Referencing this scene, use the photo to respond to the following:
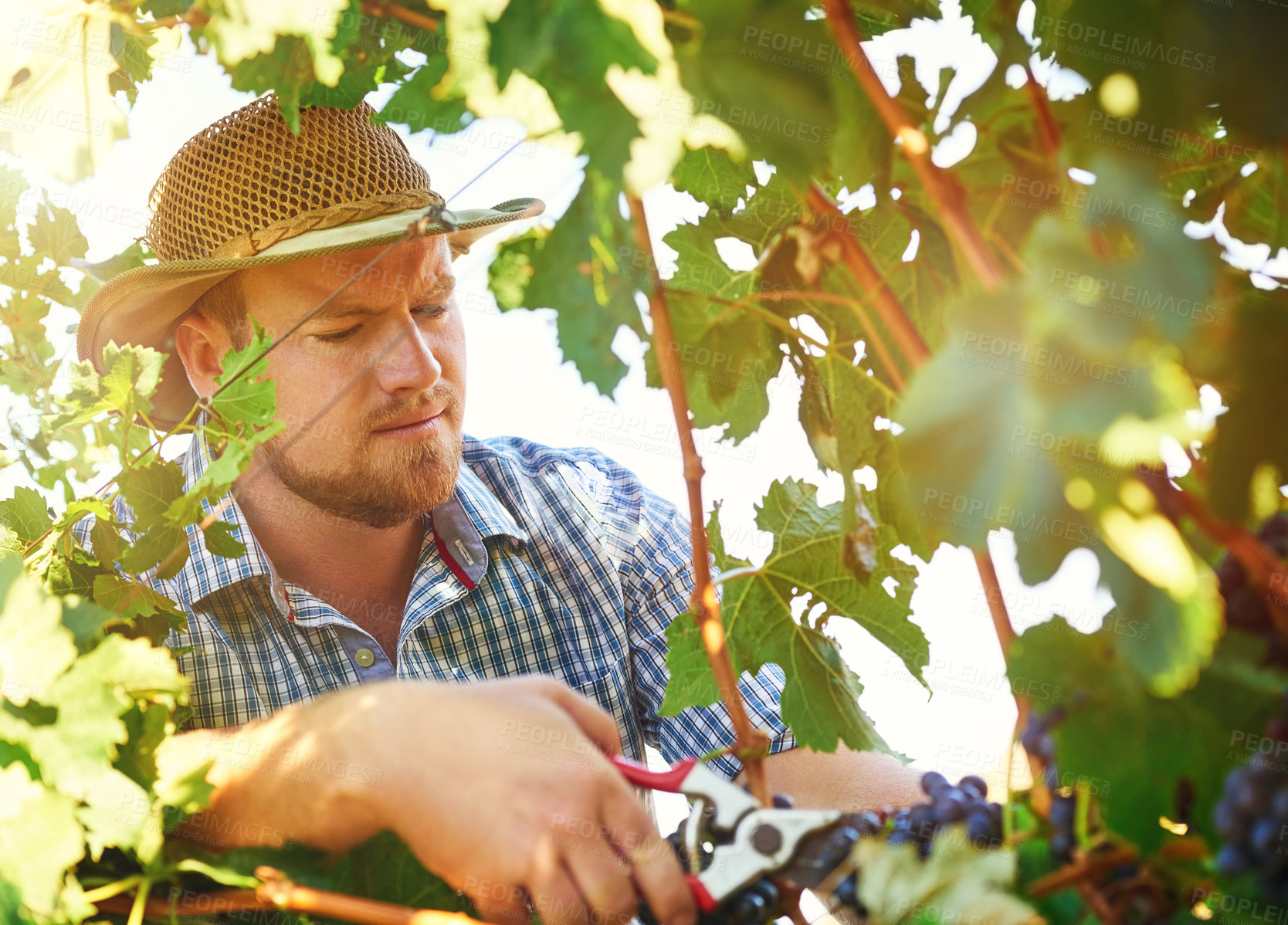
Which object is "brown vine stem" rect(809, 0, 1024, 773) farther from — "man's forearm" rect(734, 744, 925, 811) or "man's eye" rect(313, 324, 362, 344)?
"man's eye" rect(313, 324, 362, 344)

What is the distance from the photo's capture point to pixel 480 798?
1.79 ft

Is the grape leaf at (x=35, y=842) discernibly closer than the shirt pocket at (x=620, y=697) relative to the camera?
Yes

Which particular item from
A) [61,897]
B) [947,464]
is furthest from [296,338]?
[947,464]

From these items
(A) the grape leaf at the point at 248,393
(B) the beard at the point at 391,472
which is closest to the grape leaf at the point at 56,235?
(B) the beard at the point at 391,472

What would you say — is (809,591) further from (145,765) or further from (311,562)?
(311,562)

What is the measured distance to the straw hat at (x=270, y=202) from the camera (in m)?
1.22

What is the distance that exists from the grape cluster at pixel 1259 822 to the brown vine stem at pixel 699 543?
9.0 inches

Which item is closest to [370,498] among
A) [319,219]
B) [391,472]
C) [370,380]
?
[391,472]

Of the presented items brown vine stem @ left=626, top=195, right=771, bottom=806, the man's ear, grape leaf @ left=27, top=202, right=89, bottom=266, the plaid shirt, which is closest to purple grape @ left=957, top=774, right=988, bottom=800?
brown vine stem @ left=626, top=195, right=771, bottom=806

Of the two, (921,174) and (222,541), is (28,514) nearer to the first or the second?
(222,541)

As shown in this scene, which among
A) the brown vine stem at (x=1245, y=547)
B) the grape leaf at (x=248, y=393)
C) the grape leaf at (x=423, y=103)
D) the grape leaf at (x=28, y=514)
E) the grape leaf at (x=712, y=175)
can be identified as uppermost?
the grape leaf at (x=423, y=103)

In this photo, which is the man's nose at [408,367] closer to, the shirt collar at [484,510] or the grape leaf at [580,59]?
the shirt collar at [484,510]

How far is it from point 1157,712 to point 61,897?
1.68 feet

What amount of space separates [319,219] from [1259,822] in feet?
3.75
